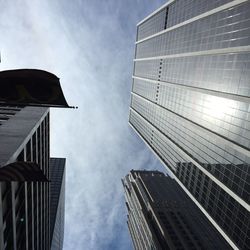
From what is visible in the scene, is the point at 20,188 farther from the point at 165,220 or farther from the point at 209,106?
the point at 165,220

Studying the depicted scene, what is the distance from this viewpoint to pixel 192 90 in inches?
3386

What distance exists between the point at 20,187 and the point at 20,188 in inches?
6.1

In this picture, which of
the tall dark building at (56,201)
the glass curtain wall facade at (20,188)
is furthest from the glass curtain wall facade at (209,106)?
the tall dark building at (56,201)

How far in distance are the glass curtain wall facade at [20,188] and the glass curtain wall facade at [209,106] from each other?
37.3 meters

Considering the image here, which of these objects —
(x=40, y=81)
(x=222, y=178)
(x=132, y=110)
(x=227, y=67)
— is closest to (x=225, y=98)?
(x=227, y=67)

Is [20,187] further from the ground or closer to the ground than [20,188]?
further from the ground

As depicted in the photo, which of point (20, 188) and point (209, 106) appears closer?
point (20, 188)

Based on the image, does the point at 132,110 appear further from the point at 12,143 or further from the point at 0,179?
the point at 0,179

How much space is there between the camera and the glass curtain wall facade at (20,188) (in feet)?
129

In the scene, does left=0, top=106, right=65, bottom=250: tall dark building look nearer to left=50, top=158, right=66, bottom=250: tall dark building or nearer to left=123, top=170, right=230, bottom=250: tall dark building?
left=50, top=158, right=66, bottom=250: tall dark building

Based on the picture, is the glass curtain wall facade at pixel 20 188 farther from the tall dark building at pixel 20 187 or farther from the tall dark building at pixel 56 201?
the tall dark building at pixel 56 201

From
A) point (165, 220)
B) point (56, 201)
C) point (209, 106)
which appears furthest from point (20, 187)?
point (56, 201)

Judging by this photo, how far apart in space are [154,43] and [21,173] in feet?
403

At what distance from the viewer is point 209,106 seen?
75062 mm
